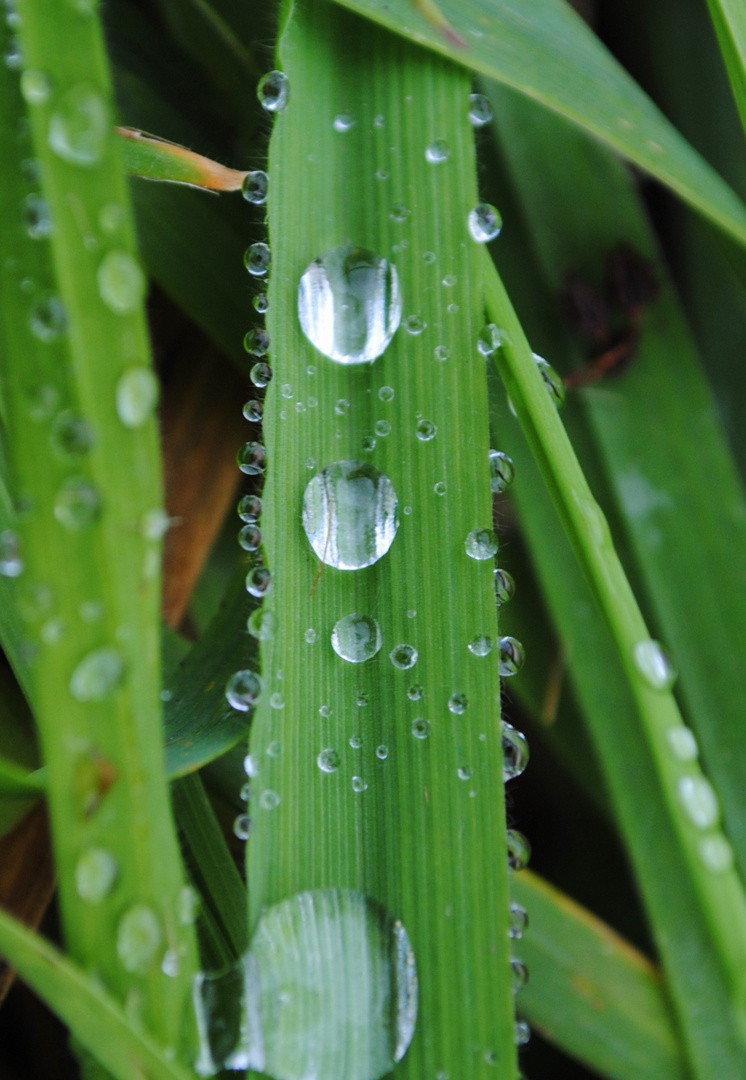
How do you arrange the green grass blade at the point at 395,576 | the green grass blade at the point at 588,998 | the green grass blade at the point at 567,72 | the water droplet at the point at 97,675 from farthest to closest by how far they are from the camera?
the green grass blade at the point at 588,998, the green grass blade at the point at 567,72, the green grass blade at the point at 395,576, the water droplet at the point at 97,675

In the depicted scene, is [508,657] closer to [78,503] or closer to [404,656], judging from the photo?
[404,656]

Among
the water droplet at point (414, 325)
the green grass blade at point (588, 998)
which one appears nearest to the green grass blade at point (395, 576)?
the water droplet at point (414, 325)

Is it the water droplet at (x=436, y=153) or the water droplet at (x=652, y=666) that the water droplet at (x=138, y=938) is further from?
the water droplet at (x=436, y=153)

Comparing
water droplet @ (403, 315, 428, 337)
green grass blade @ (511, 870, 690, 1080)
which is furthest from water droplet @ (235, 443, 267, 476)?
green grass blade @ (511, 870, 690, 1080)

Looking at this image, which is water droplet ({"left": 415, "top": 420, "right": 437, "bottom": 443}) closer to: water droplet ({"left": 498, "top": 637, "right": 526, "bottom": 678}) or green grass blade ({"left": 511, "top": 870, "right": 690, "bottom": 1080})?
water droplet ({"left": 498, "top": 637, "right": 526, "bottom": 678})

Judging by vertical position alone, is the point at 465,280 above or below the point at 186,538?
above

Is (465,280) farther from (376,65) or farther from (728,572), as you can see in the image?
(728,572)

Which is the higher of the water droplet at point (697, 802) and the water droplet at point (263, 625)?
the water droplet at point (263, 625)

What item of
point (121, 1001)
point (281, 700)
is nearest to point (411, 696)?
point (281, 700)
